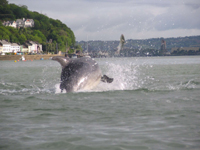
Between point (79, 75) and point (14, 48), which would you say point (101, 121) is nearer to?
point (79, 75)

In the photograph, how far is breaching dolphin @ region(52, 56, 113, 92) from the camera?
52.8 feet

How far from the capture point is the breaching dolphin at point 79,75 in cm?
1609

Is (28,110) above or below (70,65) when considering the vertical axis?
below

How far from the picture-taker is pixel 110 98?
15.0 meters

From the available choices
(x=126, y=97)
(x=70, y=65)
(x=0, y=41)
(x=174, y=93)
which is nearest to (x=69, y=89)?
(x=70, y=65)

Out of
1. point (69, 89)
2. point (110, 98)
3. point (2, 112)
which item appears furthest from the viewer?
point (69, 89)

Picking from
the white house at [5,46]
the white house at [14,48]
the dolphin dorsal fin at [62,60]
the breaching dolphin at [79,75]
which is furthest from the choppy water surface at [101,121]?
the white house at [14,48]

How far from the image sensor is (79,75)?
1631cm

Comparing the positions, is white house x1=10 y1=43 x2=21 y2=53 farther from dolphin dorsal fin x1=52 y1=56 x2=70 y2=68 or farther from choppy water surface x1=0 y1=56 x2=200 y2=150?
choppy water surface x1=0 y1=56 x2=200 y2=150

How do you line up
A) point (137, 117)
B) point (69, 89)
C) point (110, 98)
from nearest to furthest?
point (137, 117)
point (110, 98)
point (69, 89)

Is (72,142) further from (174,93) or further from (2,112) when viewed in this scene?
(174,93)

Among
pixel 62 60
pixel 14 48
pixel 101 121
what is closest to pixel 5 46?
pixel 14 48

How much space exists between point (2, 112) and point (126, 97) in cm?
541

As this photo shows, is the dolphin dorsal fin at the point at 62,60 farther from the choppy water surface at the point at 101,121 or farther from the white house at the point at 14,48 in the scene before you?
the white house at the point at 14,48
